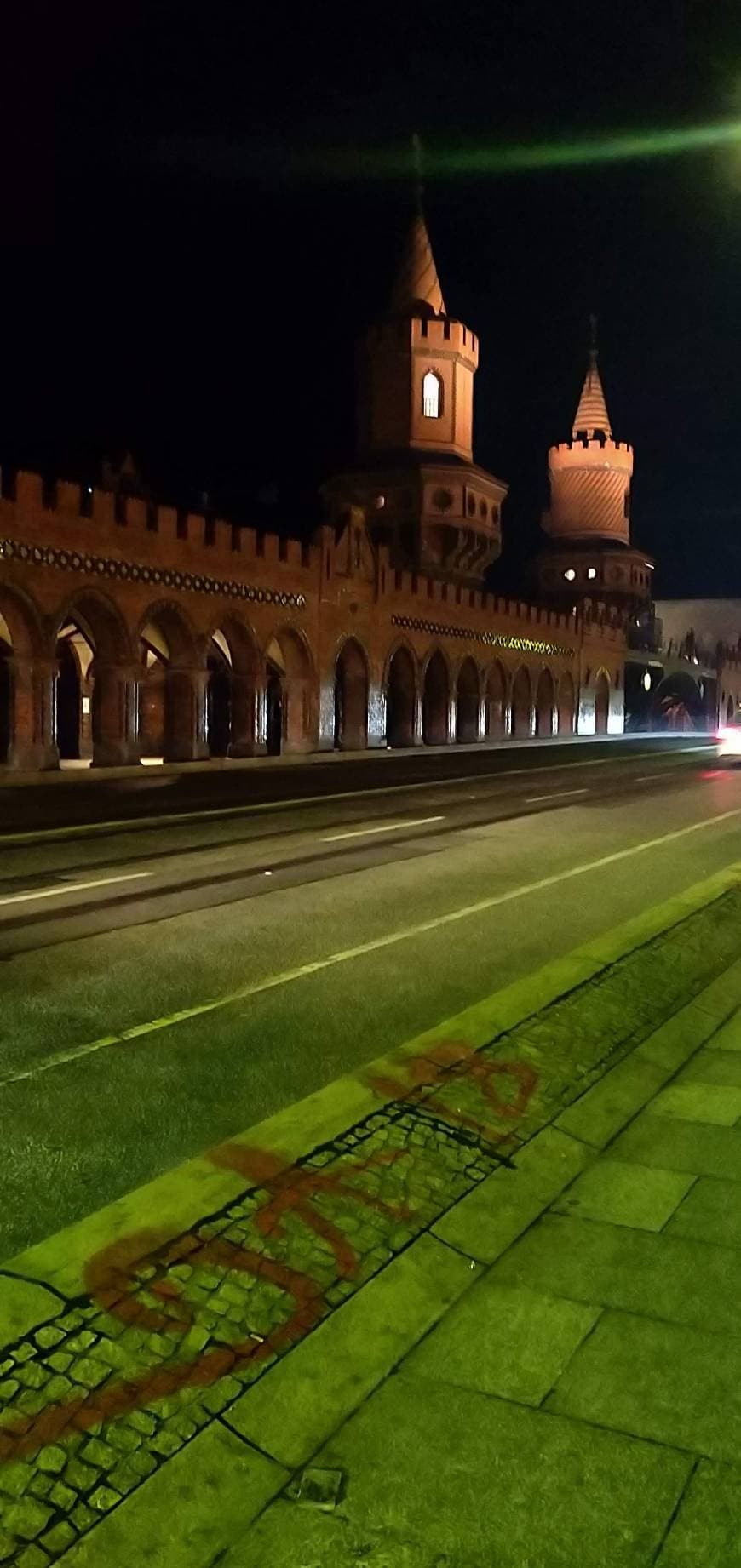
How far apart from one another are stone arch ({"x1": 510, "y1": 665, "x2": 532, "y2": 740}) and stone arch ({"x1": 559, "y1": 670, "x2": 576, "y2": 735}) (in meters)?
3.91

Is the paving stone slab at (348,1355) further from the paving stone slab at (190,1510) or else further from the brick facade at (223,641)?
the brick facade at (223,641)

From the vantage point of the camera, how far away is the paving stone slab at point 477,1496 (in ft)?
7.13

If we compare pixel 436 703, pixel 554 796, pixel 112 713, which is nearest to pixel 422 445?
pixel 436 703

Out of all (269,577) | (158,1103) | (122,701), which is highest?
(269,577)

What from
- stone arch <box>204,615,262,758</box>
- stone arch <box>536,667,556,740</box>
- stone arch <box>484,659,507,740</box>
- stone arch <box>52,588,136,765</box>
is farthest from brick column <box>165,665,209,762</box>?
stone arch <box>536,667,556,740</box>

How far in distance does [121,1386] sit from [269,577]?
112 ft

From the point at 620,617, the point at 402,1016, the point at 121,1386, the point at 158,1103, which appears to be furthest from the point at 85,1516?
the point at 620,617

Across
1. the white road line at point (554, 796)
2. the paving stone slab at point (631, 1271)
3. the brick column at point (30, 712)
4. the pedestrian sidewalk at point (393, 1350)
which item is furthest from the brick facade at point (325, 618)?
the paving stone slab at point (631, 1271)

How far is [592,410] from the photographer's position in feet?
244

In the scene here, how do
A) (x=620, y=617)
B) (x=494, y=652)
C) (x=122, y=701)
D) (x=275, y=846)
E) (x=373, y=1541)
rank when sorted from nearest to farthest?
(x=373, y=1541)
(x=275, y=846)
(x=122, y=701)
(x=494, y=652)
(x=620, y=617)

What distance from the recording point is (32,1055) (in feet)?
17.7

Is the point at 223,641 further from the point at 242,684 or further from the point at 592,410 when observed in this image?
the point at 592,410

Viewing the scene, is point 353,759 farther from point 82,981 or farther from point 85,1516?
point 85,1516

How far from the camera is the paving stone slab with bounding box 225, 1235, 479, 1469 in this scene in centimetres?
254
